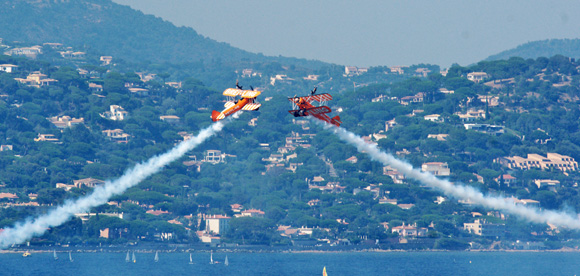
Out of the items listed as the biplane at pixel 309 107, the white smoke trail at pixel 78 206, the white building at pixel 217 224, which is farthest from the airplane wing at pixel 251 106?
the white building at pixel 217 224

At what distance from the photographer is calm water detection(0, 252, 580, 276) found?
15062cm

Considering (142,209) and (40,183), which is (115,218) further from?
(40,183)

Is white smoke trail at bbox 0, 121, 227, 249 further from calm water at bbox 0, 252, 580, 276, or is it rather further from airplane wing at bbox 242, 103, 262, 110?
airplane wing at bbox 242, 103, 262, 110

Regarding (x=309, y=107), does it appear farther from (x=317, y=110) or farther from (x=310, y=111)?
(x=317, y=110)

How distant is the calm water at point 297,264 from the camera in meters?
151

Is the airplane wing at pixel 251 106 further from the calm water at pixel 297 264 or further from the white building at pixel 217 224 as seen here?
the white building at pixel 217 224

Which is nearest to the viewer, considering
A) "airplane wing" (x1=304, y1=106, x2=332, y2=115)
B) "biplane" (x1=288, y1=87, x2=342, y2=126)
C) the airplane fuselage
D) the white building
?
"biplane" (x1=288, y1=87, x2=342, y2=126)

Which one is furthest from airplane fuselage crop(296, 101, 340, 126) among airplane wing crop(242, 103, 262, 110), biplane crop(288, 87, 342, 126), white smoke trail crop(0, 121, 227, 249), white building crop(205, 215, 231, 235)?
white building crop(205, 215, 231, 235)

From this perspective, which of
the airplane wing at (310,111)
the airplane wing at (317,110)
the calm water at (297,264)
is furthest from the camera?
the calm water at (297,264)

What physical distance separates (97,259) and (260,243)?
2854 centimetres

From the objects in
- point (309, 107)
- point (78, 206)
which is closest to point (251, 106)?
point (309, 107)

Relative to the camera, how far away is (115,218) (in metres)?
173

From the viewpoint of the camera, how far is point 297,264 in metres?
170

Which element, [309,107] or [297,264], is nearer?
[309,107]
